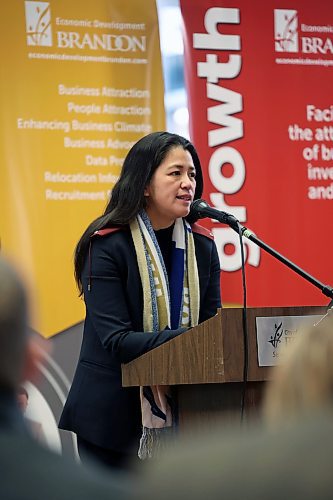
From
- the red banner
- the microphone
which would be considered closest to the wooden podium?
the microphone

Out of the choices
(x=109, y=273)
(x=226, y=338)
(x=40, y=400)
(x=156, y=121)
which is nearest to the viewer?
(x=226, y=338)

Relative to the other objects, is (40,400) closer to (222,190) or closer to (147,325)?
(222,190)

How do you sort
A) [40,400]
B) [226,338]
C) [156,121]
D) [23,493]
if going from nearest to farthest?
[23,493] < [226,338] < [40,400] < [156,121]

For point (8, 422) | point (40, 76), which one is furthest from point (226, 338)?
point (40, 76)

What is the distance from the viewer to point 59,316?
4.90 meters

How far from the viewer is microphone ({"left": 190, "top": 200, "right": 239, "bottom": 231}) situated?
2.84m

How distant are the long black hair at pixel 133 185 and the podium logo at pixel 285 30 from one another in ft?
8.01

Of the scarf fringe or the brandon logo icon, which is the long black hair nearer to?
the scarf fringe

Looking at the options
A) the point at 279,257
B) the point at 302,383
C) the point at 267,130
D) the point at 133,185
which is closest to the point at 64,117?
the point at 267,130

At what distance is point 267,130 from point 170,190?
2.40 meters

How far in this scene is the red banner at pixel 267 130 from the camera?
518 cm

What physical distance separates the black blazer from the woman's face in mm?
151

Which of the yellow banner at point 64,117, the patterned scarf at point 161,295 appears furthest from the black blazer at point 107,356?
the yellow banner at point 64,117

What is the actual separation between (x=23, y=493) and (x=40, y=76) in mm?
4413
